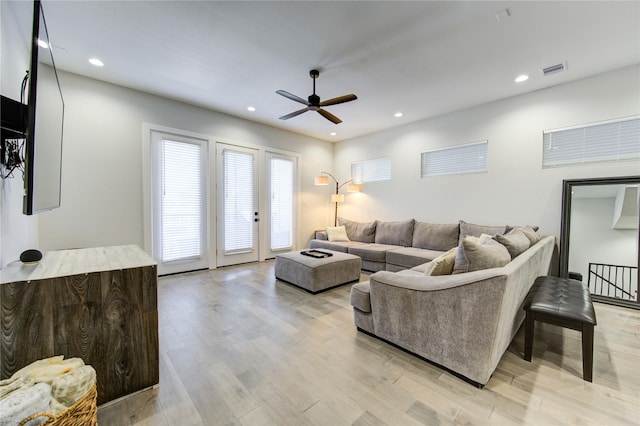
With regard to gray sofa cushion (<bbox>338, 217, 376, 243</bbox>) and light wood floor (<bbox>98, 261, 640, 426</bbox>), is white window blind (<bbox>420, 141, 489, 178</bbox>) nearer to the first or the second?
gray sofa cushion (<bbox>338, 217, 376, 243</bbox>)

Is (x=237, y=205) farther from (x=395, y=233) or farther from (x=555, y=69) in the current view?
(x=555, y=69)

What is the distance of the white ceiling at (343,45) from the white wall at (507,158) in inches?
10.1

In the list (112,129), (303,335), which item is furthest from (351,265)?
(112,129)

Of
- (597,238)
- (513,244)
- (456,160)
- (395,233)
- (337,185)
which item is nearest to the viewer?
(513,244)

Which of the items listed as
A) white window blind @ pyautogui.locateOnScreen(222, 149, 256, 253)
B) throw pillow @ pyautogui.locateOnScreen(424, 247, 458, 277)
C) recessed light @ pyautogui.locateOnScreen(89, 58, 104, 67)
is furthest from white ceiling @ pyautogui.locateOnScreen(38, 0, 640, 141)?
throw pillow @ pyautogui.locateOnScreen(424, 247, 458, 277)

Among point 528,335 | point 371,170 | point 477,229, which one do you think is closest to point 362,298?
point 528,335

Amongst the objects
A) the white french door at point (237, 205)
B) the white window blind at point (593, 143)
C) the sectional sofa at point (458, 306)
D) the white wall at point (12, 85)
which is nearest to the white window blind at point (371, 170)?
the white french door at point (237, 205)

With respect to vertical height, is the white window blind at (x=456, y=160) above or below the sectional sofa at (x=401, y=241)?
above

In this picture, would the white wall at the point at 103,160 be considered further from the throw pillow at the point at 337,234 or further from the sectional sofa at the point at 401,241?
the sectional sofa at the point at 401,241

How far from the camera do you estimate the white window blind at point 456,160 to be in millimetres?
4246

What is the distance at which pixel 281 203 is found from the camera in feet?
18.4

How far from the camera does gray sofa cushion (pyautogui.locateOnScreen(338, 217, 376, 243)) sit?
5.39m

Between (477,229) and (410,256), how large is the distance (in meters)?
1.17

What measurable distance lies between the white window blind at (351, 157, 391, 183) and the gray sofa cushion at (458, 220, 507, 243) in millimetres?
1901
